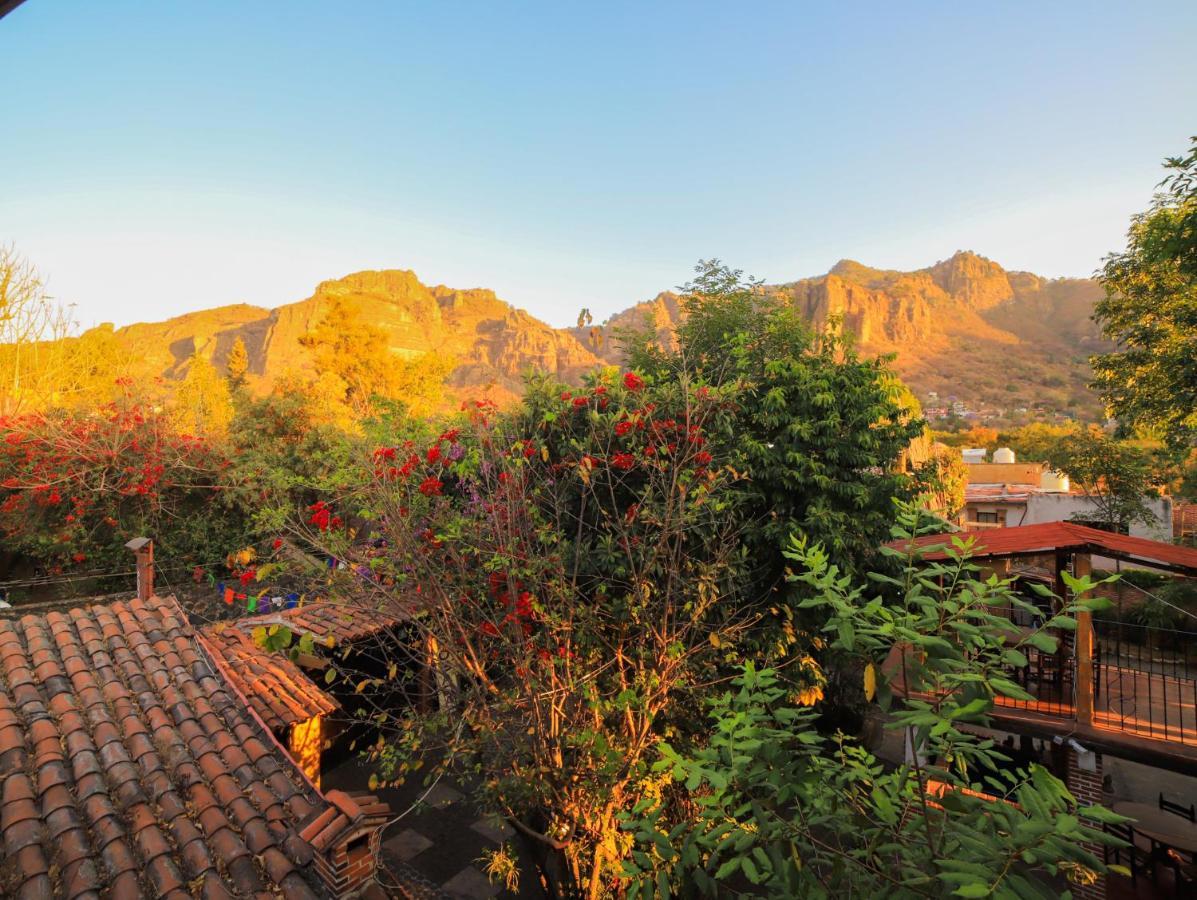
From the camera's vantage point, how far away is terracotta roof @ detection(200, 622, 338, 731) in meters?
6.54

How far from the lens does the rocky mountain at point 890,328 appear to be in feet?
254

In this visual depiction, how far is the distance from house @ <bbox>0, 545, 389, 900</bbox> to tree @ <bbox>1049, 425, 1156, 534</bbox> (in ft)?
69.9

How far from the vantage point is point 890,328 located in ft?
326

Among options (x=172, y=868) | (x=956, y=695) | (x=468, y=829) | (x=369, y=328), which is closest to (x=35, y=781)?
(x=172, y=868)

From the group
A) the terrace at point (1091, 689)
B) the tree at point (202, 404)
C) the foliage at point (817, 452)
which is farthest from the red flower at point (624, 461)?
the tree at point (202, 404)

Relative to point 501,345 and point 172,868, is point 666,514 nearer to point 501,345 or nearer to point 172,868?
point 172,868

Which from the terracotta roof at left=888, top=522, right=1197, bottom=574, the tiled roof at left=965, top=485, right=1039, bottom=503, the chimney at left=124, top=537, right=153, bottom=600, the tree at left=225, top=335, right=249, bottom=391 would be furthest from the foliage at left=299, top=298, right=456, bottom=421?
the tiled roof at left=965, top=485, right=1039, bottom=503

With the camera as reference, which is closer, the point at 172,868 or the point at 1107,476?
the point at 172,868

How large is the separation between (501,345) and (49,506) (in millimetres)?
85333

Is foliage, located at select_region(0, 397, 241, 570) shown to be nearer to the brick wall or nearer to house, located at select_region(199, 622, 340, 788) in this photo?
house, located at select_region(199, 622, 340, 788)

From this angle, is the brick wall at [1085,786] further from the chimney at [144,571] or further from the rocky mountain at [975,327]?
the rocky mountain at [975,327]

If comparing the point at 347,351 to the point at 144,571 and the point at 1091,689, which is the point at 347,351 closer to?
the point at 144,571

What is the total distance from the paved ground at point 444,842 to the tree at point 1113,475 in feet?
63.3

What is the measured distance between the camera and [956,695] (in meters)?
1.58
